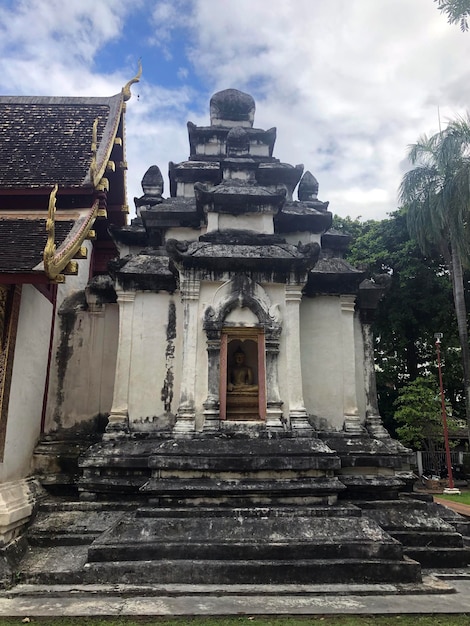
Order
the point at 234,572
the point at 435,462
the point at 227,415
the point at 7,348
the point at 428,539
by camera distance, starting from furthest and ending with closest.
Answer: the point at 435,462 → the point at 227,415 → the point at 428,539 → the point at 7,348 → the point at 234,572

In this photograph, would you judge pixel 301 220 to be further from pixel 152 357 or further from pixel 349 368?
pixel 152 357

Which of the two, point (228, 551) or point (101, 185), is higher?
point (101, 185)

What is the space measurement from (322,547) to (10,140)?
951cm

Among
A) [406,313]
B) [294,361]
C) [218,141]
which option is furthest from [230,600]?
[406,313]

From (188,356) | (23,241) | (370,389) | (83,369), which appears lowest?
(370,389)

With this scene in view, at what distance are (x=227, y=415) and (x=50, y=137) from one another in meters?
6.81

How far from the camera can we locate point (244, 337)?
9211mm

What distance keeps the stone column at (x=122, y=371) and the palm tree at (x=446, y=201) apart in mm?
15782

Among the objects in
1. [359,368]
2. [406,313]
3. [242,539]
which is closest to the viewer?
[242,539]

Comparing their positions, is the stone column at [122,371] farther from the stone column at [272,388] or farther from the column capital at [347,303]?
the column capital at [347,303]

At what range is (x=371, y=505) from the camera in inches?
322

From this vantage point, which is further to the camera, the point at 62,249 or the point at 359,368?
the point at 359,368

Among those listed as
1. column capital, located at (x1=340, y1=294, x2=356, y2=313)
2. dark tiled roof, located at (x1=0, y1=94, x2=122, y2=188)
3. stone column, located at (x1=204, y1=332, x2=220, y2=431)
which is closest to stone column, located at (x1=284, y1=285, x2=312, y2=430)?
stone column, located at (x1=204, y1=332, x2=220, y2=431)

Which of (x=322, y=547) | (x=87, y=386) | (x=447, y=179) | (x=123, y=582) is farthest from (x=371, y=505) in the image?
(x=447, y=179)
